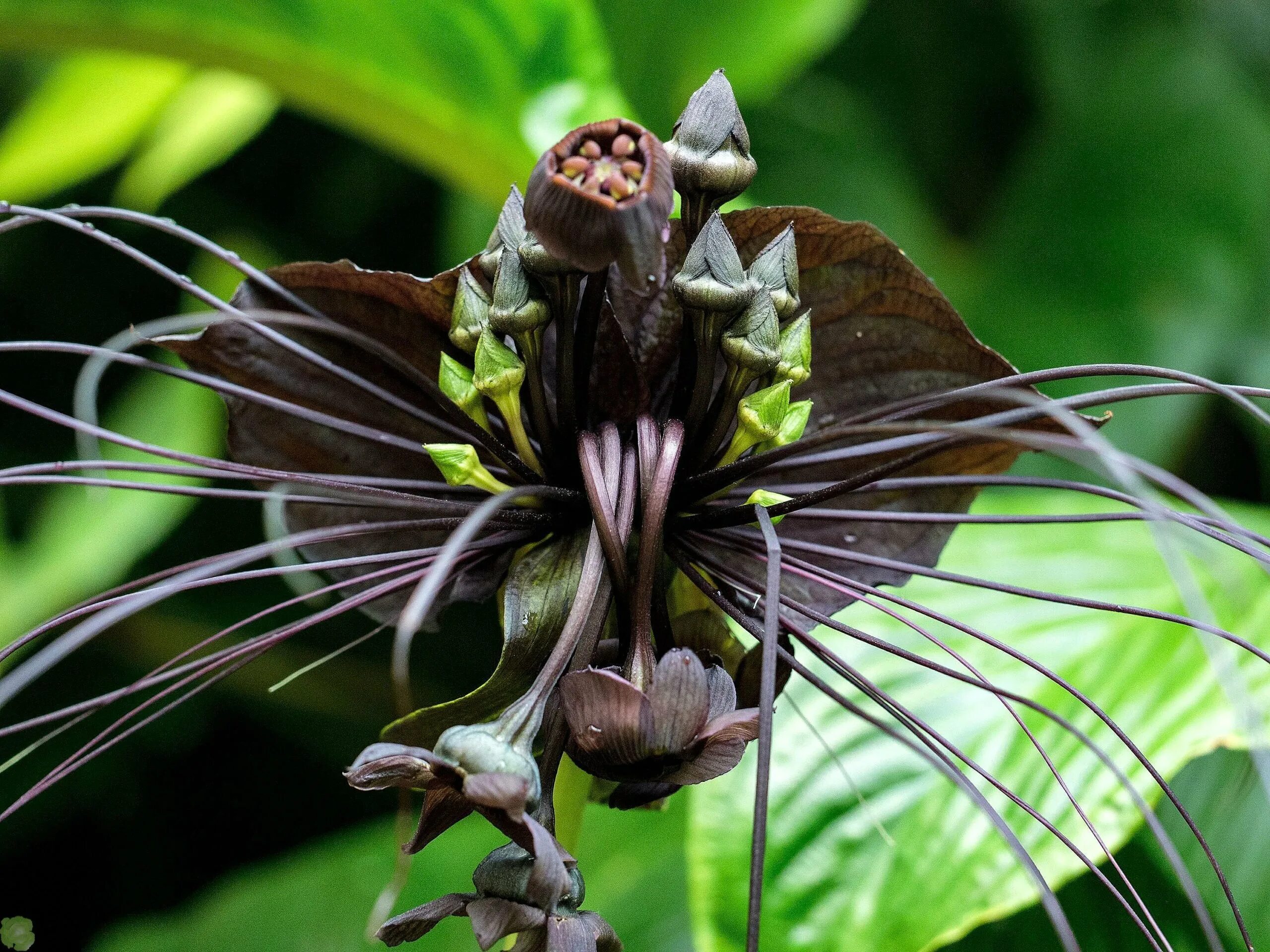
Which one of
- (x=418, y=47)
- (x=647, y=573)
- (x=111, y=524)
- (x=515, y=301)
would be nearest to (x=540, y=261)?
(x=515, y=301)

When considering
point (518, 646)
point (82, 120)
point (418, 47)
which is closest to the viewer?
point (518, 646)

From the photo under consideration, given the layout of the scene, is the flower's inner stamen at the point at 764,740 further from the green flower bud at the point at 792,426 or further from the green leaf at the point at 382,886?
the green leaf at the point at 382,886

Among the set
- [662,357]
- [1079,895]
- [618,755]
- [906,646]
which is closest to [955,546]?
[906,646]

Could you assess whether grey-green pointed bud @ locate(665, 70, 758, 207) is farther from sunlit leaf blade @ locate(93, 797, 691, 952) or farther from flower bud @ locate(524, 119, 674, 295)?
sunlit leaf blade @ locate(93, 797, 691, 952)

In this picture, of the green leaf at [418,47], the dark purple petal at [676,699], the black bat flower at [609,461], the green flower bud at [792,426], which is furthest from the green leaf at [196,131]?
the dark purple petal at [676,699]

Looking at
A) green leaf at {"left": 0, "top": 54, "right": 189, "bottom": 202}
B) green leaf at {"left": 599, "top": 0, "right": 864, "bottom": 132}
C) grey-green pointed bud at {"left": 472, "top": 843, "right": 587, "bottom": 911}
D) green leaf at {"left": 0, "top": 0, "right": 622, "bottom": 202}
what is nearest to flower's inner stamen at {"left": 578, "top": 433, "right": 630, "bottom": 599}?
grey-green pointed bud at {"left": 472, "top": 843, "right": 587, "bottom": 911}

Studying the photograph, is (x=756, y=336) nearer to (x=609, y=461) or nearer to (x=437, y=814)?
(x=609, y=461)
